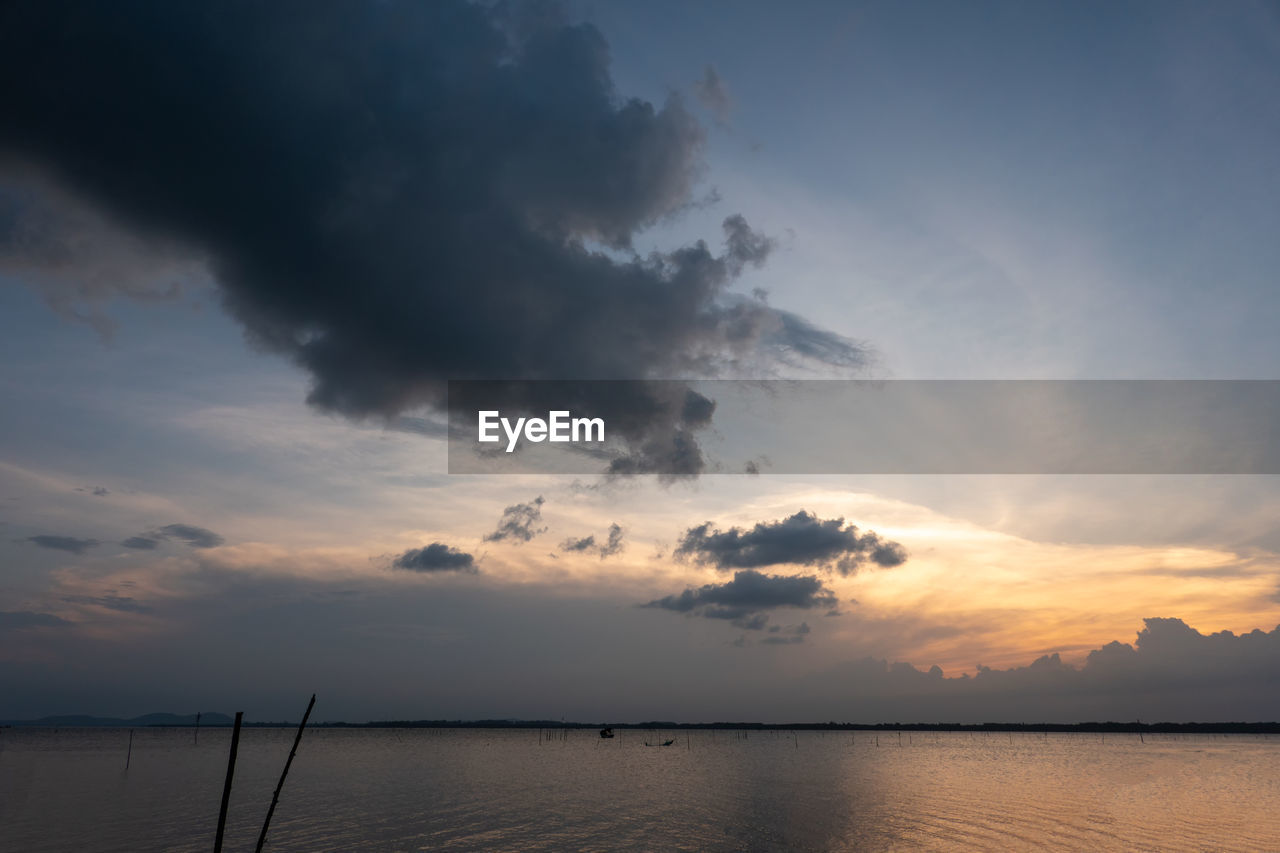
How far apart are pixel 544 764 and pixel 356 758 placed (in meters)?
32.3

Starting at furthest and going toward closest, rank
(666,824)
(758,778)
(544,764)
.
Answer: (544,764), (758,778), (666,824)

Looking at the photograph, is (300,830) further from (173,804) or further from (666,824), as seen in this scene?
(666,824)

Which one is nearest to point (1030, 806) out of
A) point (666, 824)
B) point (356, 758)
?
point (666, 824)

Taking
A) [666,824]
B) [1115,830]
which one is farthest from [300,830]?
[1115,830]

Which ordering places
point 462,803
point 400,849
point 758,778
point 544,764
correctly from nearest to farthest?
point 400,849 → point 462,803 → point 758,778 → point 544,764

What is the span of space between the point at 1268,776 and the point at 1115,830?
215 feet

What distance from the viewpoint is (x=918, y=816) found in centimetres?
5431

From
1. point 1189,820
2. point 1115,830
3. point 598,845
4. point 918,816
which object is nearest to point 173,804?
point 598,845

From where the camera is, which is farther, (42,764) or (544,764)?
(544,764)

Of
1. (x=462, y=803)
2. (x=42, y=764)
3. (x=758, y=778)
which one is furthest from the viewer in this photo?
(x=42, y=764)

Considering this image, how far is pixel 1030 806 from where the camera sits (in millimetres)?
60062

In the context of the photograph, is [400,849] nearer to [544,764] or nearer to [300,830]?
[300,830]

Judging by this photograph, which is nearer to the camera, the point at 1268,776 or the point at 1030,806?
the point at 1030,806

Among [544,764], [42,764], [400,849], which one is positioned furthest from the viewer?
[544,764]
